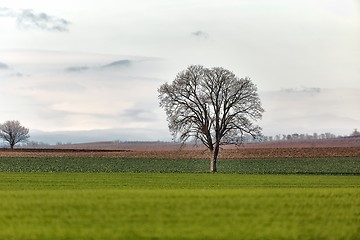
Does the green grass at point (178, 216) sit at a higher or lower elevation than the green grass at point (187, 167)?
lower

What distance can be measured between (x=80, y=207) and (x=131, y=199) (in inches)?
96.8

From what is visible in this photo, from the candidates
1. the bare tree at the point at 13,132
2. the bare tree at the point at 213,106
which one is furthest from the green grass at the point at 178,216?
the bare tree at the point at 13,132

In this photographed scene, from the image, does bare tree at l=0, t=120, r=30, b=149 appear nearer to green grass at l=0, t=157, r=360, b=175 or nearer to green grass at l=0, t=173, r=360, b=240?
green grass at l=0, t=157, r=360, b=175

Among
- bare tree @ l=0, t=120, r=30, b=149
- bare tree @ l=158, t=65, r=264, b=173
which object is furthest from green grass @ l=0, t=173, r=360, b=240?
bare tree @ l=0, t=120, r=30, b=149

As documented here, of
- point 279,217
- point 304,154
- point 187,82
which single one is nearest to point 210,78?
point 187,82

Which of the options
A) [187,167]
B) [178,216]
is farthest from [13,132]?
[178,216]

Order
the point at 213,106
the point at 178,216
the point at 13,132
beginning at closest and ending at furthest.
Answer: the point at 178,216 → the point at 213,106 → the point at 13,132

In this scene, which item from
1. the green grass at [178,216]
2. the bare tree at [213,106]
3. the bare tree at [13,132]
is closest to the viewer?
the green grass at [178,216]

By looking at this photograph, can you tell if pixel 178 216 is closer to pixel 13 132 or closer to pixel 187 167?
pixel 187 167

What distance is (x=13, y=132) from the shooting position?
154 m

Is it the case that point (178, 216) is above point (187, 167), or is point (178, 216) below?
below

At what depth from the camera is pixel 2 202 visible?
845 inches

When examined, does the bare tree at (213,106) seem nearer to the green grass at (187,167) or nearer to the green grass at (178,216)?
the green grass at (187,167)

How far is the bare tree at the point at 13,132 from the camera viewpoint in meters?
151
